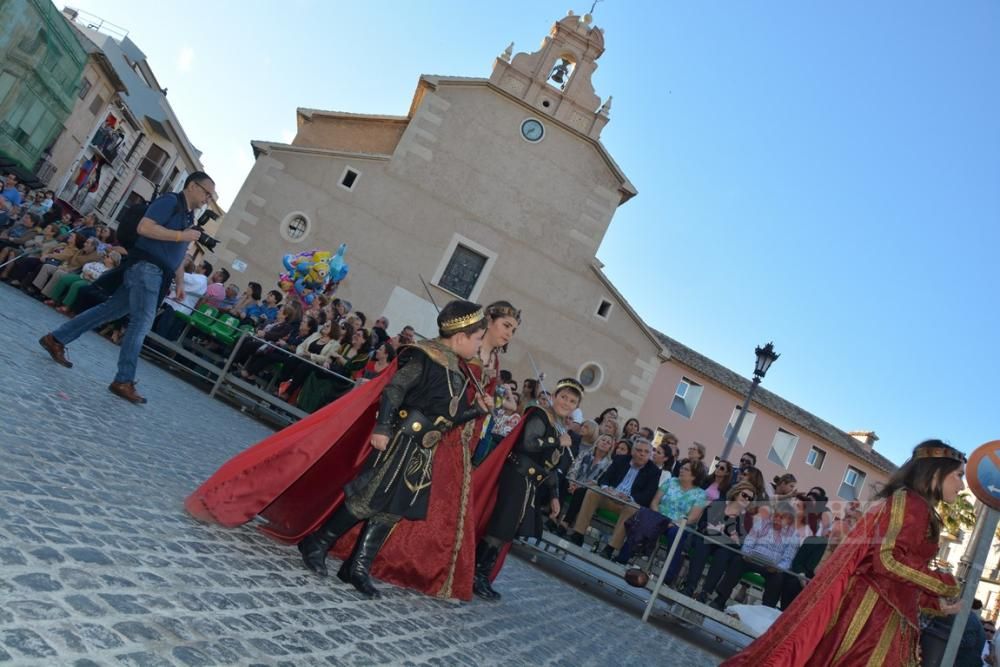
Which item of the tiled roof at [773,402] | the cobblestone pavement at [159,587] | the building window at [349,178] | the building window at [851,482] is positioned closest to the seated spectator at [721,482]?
the cobblestone pavement at [159,587]

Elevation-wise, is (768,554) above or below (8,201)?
below

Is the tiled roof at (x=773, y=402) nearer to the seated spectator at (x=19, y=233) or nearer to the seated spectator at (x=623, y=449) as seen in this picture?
the seated spectator at (x=623, y=449)

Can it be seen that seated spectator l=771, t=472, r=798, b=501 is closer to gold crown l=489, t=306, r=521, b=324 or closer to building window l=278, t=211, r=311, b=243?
gold crown l=489, t=306, r=521, b=324

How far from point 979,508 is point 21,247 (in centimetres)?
1706

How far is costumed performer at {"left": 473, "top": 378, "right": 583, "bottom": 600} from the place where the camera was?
6465 millimetres

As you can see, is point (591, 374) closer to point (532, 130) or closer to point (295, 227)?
point (532, 130)

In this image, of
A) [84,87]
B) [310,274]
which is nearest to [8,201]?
[310,274]

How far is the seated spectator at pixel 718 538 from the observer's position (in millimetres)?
9320

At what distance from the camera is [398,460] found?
4.68m

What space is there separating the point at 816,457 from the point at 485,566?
3255 cm

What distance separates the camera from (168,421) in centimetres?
813

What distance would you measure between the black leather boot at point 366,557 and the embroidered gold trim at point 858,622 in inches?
112

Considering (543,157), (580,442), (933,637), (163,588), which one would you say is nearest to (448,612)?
(163,588)

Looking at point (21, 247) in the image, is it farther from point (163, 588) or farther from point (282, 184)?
point (163, 588)
